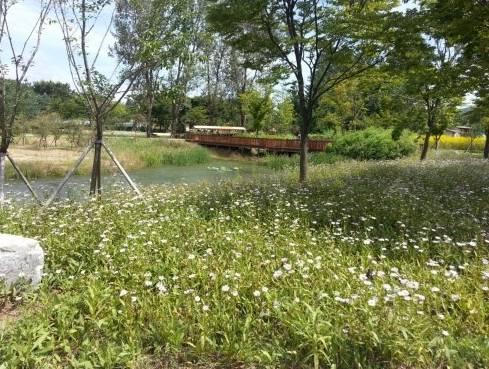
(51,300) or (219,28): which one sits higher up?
(219,28)

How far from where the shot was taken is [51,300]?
162 inches

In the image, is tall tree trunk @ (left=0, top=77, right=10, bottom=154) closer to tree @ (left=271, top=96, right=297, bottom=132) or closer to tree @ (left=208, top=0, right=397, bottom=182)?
tree @ (left=208, top=0, right=397, bottom=182)

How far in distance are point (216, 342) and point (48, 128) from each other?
30.4 metres

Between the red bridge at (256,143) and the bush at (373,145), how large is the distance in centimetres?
259

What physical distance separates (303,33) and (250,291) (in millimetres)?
8670

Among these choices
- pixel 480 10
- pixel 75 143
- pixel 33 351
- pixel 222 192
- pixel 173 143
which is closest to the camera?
pixel 33 351

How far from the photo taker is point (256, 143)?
120 feet

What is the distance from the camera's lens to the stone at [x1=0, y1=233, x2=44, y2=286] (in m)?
4.21

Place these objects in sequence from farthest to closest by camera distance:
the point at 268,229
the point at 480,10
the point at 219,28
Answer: the point at 219,28 < the point at 480,10 < the point at 268,229

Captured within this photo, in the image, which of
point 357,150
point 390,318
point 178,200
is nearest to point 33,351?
→ point 390,318

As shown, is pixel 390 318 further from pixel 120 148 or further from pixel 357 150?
pixel 120 148

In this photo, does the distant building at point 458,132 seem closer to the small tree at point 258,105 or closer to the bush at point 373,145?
the small tree at point 258,105

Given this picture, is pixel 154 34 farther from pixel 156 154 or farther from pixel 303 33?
pixel 156 154

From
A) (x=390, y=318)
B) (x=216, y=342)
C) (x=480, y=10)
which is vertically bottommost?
(x=216, y=342)
